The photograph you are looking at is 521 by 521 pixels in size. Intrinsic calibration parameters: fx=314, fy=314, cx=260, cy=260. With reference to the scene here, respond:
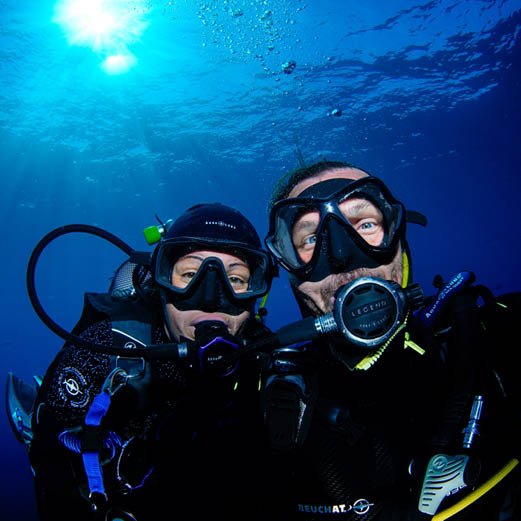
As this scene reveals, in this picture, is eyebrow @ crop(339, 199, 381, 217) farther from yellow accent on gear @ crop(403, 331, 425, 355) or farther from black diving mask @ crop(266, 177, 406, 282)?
yellow accent on gear @ crop(403, 331, 425, 355)

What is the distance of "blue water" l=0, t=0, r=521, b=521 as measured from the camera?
1568cm

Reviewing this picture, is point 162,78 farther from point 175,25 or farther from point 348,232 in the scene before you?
point 348,232

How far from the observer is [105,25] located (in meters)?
15.8

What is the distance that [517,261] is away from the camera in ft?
364

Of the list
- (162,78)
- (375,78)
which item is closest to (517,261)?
(375,78)

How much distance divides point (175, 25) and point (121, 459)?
731 inches

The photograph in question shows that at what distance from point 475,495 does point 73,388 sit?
3.06 meters

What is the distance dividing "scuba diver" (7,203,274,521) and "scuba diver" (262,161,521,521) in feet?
1.48

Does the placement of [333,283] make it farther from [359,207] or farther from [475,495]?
[475,495]

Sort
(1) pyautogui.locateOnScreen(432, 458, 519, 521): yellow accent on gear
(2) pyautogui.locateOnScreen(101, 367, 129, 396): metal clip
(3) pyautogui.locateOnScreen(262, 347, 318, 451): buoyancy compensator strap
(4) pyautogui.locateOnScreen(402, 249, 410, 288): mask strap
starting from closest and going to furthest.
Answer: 1. (1) pyautogui.locateOnScreen(432, 458, 519, 521): yellow accent on gear
2. (3) pyautogui.locateOnScreen(262, 347, 318, 451): buoyancy compensator strap
3. (2) pyautogui.locateOnScreen(101, 367, 129, 396): metal clip
4. (4) pyautogui.locateOnScreen(402, 249, 410, 288): mask strap

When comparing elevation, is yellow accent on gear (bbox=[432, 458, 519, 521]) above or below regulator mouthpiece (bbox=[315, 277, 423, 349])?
below

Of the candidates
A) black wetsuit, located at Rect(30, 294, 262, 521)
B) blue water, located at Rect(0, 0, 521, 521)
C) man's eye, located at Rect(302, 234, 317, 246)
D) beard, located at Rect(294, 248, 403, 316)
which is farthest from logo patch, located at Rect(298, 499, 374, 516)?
blue water, located at Rect(0, 0, 521, 521)

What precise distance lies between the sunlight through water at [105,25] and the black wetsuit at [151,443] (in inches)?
694

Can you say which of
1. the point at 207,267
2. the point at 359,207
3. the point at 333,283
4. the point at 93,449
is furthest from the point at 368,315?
the point at 93,449
